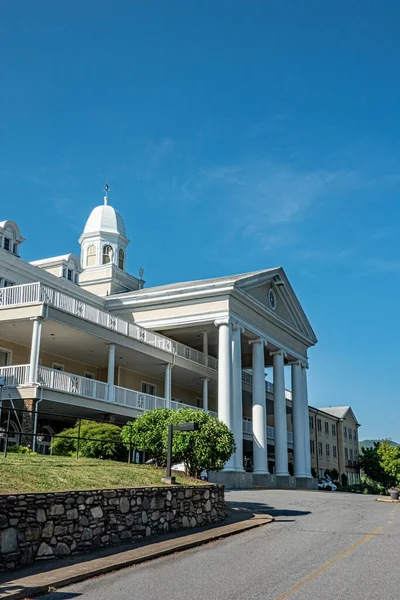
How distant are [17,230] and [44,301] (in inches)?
353

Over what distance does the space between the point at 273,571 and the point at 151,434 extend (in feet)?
29.9

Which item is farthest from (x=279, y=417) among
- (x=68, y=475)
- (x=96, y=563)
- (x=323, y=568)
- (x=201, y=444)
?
(x=96, y=563)

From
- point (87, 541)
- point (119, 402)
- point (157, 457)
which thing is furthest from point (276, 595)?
point (119, 402)

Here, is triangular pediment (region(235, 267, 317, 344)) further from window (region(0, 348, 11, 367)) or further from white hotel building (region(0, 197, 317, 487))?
window (region(0, 348, 11, 367))

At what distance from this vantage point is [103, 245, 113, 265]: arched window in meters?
48.7

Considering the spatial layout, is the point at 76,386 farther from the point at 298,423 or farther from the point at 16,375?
the point at 298,423

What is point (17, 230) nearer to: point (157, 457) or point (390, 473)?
point (157, 457)

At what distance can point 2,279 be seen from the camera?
32.8 meters

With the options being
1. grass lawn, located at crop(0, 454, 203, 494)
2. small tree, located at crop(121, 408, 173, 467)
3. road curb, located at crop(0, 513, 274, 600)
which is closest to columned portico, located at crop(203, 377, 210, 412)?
small tree, located at crop(121, 408, 173, 467)

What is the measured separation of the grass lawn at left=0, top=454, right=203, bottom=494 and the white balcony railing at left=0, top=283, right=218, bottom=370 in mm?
11952

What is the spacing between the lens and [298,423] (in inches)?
1885

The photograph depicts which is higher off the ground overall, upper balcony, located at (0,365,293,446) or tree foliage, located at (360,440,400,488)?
upper balcony, located at (0,365,293,446)

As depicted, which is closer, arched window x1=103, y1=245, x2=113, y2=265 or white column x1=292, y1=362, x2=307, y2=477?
white column x1=292, y1=362, x2=307, y2=477

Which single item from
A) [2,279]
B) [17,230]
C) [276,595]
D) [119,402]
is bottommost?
[276,595]
